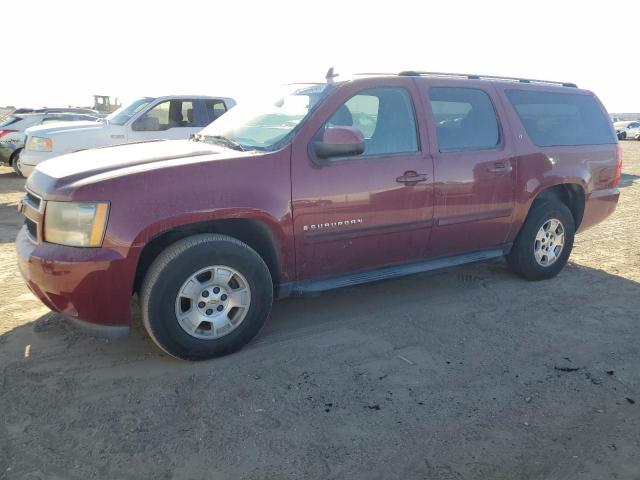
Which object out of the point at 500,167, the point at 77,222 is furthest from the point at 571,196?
the point at 77,222

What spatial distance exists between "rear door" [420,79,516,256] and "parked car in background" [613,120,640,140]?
127 feet

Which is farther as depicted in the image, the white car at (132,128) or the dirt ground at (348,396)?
the white car at (132,128)

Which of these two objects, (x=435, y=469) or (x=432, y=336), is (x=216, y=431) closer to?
(x=435, y=469)

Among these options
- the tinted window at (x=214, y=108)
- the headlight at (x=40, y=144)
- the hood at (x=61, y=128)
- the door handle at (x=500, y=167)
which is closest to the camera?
the door handle at (x=500, y=167)

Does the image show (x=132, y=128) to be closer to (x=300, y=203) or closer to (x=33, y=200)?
(x=33, y=200)

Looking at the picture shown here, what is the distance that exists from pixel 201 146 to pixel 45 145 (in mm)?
6496

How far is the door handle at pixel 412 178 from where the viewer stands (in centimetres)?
415

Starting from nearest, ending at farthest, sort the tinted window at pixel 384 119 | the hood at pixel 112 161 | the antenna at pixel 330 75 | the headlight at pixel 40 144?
the hood at pixel 112 161 < the tinted window at pixel 384 119 < the antenna at pixel 330 75 < the headlight at pixel 40 144

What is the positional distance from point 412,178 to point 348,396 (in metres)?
1.82

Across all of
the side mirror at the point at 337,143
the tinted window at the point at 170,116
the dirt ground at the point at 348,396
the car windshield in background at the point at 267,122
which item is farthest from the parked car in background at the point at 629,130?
the side mirror at the point at 337,143

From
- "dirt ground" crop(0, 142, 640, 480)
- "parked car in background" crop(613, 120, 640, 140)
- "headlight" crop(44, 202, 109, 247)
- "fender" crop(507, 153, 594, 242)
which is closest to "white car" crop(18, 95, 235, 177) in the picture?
"dirt ground" crop(0, 142, 640, 480)

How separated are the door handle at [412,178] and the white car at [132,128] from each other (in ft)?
20.1

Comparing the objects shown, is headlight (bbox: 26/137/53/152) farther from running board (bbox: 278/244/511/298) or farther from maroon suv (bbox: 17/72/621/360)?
running board (bbox: 278/244/511/298)

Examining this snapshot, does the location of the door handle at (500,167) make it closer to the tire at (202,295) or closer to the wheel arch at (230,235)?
the wheel arch at (230,235)
